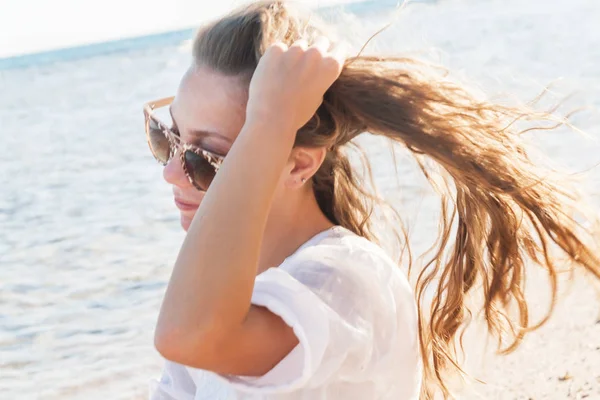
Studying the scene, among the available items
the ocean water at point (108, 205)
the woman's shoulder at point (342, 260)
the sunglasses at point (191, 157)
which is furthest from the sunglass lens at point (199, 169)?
the ocean water at point (108, 205)

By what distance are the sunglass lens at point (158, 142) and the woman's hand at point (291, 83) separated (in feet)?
1.59

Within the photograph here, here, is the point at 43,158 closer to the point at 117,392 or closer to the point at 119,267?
the point at 119,267

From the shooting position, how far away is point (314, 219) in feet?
8.29

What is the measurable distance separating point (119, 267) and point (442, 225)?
4152 millimetres

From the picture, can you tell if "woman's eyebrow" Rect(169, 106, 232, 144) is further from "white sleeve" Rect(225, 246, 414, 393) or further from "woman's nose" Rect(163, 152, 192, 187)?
"white sleeve" Rect(225, 246, 414, 393)

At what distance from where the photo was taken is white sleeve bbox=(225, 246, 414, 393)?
76.7 inches

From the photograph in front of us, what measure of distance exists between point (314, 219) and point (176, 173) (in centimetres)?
39

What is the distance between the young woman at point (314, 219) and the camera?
6.24ft

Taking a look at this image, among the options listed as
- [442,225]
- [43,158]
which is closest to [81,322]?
[442,225]

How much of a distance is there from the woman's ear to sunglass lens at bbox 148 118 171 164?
1.08 ft

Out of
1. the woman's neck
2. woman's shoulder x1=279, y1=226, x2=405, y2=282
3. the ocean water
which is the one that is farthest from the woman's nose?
the ocean water

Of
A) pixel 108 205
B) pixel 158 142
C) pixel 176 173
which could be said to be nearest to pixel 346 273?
pixel 176 173

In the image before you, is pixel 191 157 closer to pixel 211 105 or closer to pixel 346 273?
pixel 211 105

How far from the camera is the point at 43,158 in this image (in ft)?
36.2
